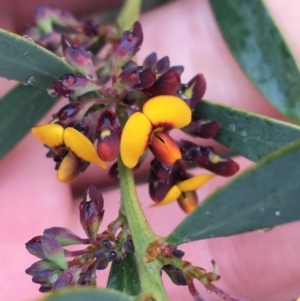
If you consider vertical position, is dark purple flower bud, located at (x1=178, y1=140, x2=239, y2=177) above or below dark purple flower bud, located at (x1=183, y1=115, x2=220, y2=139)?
below

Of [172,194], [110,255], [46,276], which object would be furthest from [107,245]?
[172,194]

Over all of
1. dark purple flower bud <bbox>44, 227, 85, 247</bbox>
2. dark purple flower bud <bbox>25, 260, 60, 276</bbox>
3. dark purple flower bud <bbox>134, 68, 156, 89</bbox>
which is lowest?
dark purple flower bud <bbox>25, 260, 60, 276</bbox>

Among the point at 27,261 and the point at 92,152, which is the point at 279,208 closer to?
the point at 92,152

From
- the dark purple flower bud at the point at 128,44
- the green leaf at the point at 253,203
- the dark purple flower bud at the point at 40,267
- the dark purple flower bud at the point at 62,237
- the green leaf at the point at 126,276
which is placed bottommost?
the green leaf at the point at 126,276

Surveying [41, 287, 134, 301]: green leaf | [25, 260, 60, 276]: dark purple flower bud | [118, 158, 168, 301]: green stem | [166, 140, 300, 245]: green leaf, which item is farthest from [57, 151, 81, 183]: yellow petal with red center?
[41, 287, 134, 301]: green leaf

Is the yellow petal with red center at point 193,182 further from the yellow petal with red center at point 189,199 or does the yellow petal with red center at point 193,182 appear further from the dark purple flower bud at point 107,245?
the dark purple flower bud at point 107,245

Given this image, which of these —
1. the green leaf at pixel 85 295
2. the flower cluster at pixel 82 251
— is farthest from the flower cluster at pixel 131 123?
the green leaf at pixel 85 295

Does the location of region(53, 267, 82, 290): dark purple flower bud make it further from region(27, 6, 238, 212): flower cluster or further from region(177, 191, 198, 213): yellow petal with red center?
region(177, 191, 198, 213): yellow petal with red center
